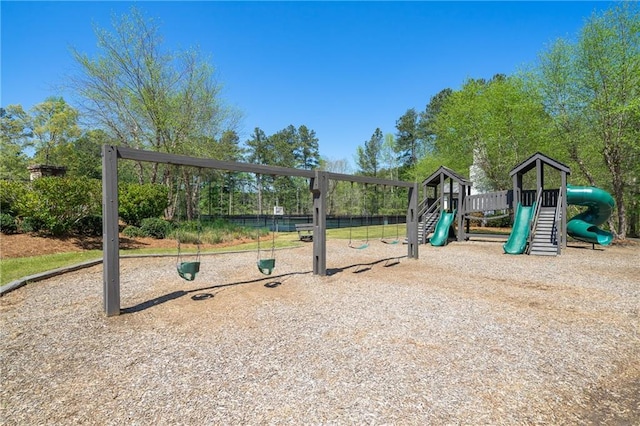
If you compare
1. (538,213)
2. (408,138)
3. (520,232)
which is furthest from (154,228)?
(408,138)

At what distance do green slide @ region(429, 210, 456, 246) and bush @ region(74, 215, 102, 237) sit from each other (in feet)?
42.9

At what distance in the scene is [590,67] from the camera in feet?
44.5

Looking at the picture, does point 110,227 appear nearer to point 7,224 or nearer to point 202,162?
point 202,162

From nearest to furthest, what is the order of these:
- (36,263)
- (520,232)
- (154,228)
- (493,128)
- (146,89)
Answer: (36,263), (520,232), (154,228), (146,89), (493,128)

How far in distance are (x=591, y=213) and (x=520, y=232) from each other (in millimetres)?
4411

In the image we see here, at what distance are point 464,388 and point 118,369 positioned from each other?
3.29 metres

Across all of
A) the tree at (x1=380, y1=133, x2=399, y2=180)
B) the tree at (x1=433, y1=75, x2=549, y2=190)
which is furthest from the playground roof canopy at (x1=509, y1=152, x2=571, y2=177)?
the tree at (x1=380, y1=133, x2=399, y2=180)

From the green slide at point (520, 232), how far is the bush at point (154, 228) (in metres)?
13.2

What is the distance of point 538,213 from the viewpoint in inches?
508

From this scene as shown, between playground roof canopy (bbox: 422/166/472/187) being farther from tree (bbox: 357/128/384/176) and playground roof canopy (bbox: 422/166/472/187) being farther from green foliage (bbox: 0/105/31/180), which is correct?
green foliage (bbox: 0/105/31/180)

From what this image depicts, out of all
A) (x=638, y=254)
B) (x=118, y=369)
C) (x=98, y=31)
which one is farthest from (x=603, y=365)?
(x=98, y=31)

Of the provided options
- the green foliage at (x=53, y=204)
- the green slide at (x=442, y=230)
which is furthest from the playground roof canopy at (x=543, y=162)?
the green foliage at (x=53, y=204)

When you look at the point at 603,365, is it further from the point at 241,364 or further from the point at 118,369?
the point at 118,369

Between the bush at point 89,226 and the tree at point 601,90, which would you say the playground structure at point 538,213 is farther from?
the bush at point 89,226
